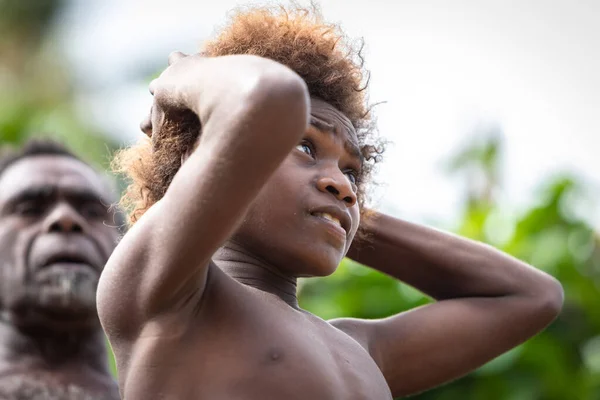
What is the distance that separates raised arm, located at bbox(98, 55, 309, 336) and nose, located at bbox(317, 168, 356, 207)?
0.33 metres

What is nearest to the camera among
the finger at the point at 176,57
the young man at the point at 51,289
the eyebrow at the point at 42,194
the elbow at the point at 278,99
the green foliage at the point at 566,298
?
the elbow at the point at 278,99

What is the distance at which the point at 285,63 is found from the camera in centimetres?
266

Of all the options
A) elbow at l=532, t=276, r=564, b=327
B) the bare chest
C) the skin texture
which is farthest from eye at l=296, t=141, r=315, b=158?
elbow at l=532, t=276, r=564, b=327

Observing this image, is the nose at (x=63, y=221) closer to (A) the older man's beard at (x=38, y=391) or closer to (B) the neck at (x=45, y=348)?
(B) the neck at (x=45, y=348)

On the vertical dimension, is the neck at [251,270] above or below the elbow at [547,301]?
above

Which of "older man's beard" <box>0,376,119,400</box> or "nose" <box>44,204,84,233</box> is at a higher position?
"nose" <box>44,204,84,233</box>

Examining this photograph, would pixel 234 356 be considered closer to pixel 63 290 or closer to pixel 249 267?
pixel 249 267

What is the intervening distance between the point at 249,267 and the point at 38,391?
4.37 ft

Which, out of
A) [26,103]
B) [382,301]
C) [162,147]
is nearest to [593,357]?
[382,301]

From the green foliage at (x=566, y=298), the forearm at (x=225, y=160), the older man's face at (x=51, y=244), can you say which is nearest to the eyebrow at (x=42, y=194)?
the older man's face at (x=51, y=244)

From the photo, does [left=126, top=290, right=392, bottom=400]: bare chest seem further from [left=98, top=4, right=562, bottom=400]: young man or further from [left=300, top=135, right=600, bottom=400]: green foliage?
[left=300, top=135, right=600, bottom=400]: green foliage

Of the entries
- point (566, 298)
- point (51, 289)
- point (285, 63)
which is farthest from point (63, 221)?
point (566, 298)

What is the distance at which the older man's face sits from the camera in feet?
12.0

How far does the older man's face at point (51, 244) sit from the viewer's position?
366 cm
